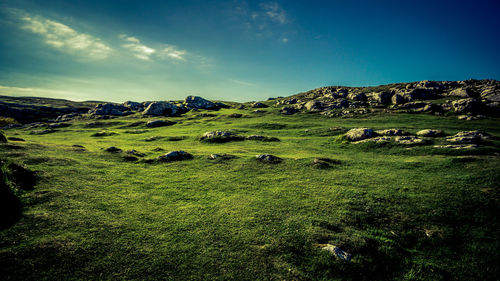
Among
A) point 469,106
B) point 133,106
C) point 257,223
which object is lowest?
point 257,223

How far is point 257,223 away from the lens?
16.4 m

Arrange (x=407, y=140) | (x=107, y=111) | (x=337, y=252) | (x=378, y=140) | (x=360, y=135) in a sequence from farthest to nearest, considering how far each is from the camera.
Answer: (x=107, y=111) → (x=360, y=135) → (x=378, y=140) → (x=407, y=140) → (x=337, y=252)

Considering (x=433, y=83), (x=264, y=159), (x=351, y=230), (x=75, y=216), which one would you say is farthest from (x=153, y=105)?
(x=433, y=83)

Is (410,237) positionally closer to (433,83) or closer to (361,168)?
(361,168)

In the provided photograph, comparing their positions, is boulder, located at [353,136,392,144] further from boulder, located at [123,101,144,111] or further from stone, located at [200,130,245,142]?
Answer: boulder, located at [123,101,144,111]

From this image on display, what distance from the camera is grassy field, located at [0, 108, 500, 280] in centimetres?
1196

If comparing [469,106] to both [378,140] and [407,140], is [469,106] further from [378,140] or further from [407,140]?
[378,140]

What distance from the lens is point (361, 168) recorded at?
1168 inches

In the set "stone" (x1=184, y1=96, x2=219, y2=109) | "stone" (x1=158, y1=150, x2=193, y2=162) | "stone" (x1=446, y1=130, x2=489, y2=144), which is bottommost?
A: "stone" (x1=158, y1=150, x2=193, y2=162)

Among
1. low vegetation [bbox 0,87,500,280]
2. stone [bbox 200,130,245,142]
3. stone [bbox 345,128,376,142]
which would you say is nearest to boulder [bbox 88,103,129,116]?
stone [bbox 200,130,245,142]

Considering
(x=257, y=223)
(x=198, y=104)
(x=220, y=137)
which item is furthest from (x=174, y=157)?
(x=198, y=104)

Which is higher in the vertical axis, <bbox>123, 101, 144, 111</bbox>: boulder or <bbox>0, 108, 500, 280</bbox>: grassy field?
<bbox>123, 101, 144, 111</bbox>: boulder

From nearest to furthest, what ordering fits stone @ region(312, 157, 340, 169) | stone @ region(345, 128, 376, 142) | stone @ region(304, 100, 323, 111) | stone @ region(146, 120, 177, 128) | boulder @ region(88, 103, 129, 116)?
stone @ region(312, 157, 340, 169) < stone @ region(345, 128, 376, 142) < stone @ region(146, 120, 177, 128) < stone @ region(304, 100, 323, 111) < boulder @ region(88, 103, 129, 116)

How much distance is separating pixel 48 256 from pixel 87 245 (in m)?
1.77
